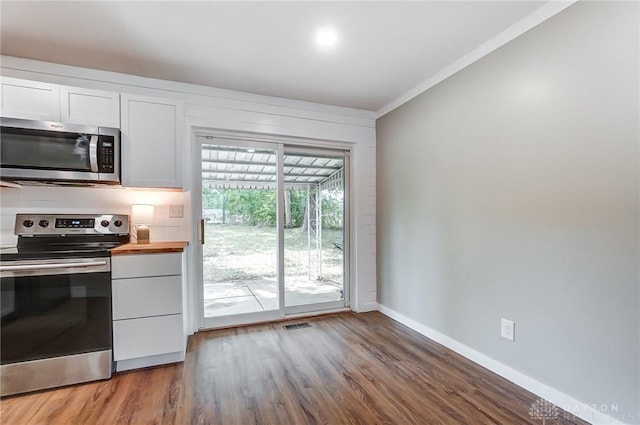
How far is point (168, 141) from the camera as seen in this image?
2521 mm

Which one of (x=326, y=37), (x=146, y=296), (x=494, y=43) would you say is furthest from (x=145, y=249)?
(x=494, y=43)

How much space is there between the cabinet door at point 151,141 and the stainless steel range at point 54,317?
0.67 meters

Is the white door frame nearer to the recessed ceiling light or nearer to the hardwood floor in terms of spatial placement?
the hardwood floor

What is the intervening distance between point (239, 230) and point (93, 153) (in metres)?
1.46

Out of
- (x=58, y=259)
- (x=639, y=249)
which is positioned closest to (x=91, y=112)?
(x=58, y=259)

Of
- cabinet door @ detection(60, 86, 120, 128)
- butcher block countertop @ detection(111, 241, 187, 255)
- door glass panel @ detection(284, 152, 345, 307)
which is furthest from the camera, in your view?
door glass panel @ detection(284, 152, 345, 307)

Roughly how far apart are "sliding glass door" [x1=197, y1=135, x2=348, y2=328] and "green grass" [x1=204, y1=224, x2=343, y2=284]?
1 centimetres

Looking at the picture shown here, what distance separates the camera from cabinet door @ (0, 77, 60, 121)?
2105 millimetres

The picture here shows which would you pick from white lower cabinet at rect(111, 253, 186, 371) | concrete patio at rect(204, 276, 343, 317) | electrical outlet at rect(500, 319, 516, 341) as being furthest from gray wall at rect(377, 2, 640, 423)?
white lower cabinet at rect(111, 253, 186, 371)

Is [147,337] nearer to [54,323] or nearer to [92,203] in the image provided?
[54,323]

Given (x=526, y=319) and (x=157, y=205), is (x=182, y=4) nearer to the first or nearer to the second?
(x=157, y=205)

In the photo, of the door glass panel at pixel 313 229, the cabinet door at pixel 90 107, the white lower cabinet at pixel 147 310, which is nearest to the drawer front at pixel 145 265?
the white lower cabinet at pixel 147 310

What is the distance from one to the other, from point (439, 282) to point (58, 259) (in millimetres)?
2966

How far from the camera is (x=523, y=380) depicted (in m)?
1.98
